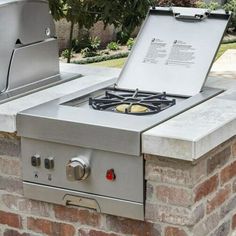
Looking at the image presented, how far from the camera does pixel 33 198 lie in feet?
9.98

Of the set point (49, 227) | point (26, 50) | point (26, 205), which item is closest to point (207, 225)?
point (49, 227)

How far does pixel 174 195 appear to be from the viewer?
2693 millimetres

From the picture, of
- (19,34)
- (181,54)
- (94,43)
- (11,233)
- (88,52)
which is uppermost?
(19,34)

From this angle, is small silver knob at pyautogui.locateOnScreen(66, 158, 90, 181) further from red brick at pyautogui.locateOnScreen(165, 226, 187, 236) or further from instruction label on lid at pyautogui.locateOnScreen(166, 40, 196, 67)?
instruction label on lid at pyautogui.locateOnScreen(166, 40, 196, 67)

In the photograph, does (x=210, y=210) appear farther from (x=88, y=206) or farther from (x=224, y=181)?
(x=88, y=206)

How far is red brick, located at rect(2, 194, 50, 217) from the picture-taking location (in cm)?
306

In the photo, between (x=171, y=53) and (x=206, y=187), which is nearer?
(x=206, y=187)

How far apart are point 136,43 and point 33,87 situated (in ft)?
1.83

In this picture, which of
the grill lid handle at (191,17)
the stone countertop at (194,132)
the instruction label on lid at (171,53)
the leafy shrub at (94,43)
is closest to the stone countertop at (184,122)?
the stone countertop at (194,132)

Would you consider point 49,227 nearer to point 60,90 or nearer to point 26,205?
point 26,205

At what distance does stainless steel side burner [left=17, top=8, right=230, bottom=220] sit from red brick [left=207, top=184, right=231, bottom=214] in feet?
0.98

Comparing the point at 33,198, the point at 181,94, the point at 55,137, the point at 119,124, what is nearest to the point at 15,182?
the point at 33,198

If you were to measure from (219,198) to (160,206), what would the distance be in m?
0.35

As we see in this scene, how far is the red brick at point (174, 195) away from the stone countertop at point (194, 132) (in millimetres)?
171
